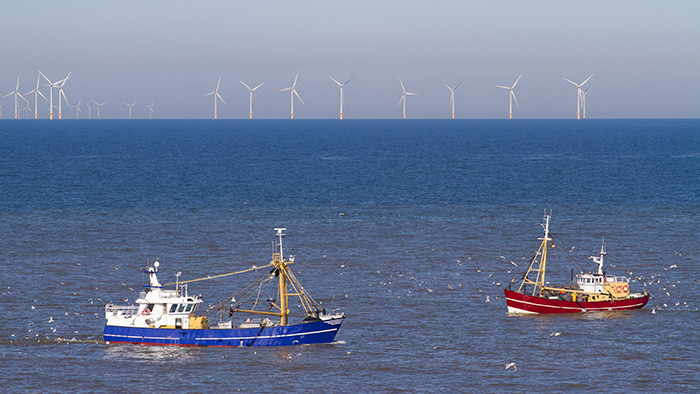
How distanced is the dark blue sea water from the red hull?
45.6 inches

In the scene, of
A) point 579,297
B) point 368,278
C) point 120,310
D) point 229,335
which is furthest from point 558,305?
point 120,310

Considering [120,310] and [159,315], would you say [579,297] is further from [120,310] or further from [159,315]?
[120,310]

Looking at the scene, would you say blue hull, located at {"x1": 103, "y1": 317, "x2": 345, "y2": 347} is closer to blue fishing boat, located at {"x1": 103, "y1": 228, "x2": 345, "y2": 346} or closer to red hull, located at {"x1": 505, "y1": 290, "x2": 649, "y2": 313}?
blue fishing boat, located at {"x1": 103, "y1": 228, "x2": 345, "y2": 346}

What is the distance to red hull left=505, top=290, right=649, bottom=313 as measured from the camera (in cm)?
8175

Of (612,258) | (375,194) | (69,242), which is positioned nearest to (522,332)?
(612,258)

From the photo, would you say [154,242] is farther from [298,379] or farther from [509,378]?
[509,378]

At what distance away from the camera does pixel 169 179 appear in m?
196

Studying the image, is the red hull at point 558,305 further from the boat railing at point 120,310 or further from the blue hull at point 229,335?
the boat railing at point 120,310

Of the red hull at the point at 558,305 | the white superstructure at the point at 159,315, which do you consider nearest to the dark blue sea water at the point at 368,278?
→ the red hull at the point at 558,305

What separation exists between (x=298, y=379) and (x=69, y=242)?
2315 inches

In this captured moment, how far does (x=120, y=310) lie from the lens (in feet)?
254

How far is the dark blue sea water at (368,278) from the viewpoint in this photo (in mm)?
65062

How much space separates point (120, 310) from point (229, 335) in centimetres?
1208

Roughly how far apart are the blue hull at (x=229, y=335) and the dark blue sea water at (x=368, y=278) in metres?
0.99
